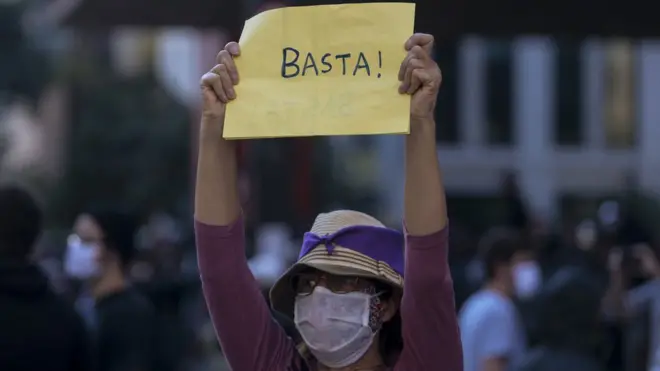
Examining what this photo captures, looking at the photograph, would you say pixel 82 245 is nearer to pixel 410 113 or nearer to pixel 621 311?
pixel 410 113

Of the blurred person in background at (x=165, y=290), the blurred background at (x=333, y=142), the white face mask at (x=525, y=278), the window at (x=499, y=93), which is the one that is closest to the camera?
the blurred person in background at (x=165, y=290)

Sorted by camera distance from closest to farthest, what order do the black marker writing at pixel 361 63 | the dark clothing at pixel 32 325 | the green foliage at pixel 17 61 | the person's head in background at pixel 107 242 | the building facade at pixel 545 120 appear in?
the black marker writing at pixel 361 63, the dark clothing at pixel 32 325, the person's head in background at pixel 107 242, the green foliage at pixel 17 61, the building facade at pixel 545 120

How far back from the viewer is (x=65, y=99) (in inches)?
1169

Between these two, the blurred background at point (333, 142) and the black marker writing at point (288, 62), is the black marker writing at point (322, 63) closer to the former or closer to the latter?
the black marker writing at point (288, 62)

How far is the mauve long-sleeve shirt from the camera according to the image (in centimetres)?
269

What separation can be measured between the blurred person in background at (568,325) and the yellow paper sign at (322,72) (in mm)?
1787

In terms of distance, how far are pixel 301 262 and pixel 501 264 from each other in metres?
3.96

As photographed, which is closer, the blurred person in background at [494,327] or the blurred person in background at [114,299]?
the blurred person in background at [114,299]

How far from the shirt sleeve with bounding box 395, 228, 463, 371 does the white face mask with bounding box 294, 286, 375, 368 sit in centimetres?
14

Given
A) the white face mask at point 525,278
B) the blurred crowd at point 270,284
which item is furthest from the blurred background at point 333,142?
the white face mask at point 525,278

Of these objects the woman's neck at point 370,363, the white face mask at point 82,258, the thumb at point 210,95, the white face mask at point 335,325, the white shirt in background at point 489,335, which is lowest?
the white shirt in background at point 489,335

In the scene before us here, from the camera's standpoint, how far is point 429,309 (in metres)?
2.71

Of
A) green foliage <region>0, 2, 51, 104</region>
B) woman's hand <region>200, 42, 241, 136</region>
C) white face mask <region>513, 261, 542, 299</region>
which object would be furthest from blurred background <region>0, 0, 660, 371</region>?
woman's hand <region>200, 42, 241, 136</region>

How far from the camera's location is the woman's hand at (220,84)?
278 centimetres
